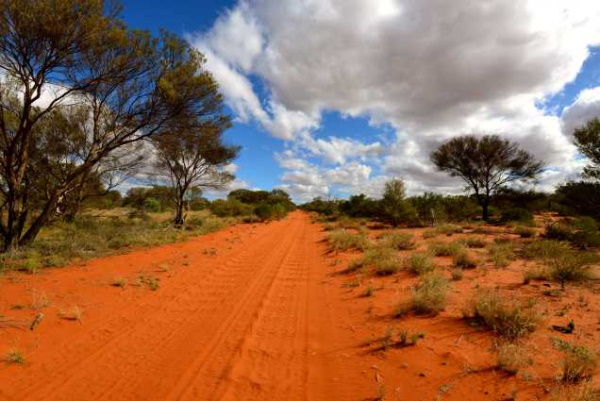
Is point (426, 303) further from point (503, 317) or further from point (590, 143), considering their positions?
point (590, 143)

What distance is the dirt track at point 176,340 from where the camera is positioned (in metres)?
3.52

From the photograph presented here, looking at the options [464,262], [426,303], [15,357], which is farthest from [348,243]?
[15,357]

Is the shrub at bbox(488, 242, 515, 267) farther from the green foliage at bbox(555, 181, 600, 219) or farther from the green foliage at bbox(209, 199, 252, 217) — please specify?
the green foliage at bbox(209, 199, 252, 217)

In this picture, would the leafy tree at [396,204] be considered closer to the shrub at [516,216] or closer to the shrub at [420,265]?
the shrub at [516,216]

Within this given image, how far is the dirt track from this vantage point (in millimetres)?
3520

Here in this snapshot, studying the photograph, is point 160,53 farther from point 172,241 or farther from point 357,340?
point 357,340

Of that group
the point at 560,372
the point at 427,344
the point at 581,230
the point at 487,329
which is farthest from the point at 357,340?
the point at 581,230

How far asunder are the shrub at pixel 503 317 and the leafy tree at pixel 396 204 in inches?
777

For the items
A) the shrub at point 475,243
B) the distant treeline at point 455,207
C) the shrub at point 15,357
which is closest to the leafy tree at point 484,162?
the distant treeline at point 455,207

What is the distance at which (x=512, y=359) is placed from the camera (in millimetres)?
3668

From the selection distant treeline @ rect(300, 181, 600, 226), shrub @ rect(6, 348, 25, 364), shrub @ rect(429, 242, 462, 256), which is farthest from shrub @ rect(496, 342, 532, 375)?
distant treeline @ rect(300, 181, 600, 226)

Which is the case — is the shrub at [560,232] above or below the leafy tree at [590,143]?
below

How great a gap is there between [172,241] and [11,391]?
11692 millimetres

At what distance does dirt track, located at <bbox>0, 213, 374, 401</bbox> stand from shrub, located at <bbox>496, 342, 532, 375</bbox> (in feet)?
6.20
